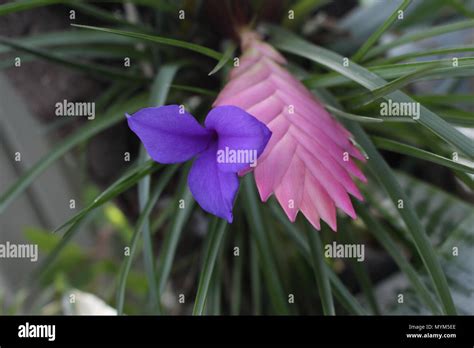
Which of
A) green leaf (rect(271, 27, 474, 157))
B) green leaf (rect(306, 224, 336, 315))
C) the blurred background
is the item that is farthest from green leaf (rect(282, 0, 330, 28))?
green leaf (rect(306, 224, 336, 315))

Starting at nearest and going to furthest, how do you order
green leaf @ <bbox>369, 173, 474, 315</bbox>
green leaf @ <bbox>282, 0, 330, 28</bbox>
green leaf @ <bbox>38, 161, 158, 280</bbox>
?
green leaf @ <bbox>38, 161, 158, 280</bbox> < green leaf @ <bbox>369, 173, 474, 315</bbox> < green leaf @ <bbox>282, 0, 330, 28</bbox>

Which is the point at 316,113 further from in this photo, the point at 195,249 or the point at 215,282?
the point at 195,249

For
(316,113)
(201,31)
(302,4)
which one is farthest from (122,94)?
(316,113)

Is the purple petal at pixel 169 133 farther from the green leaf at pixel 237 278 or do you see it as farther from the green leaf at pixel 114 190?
the green leaf at pixel 237 278

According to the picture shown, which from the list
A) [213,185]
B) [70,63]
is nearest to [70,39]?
[70,63]

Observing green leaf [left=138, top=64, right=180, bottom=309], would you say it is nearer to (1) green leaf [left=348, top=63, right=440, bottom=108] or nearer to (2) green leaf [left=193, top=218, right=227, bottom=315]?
(2) green leaf [left=193, top=218, right=227, bottom=315]

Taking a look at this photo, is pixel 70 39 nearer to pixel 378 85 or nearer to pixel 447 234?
pixel 378 85

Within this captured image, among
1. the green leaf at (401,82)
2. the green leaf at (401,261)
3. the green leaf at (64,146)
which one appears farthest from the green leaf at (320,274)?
the green leaf at (64,146)
